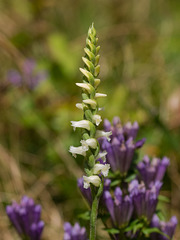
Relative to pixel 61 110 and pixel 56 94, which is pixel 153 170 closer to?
pixel 61 110

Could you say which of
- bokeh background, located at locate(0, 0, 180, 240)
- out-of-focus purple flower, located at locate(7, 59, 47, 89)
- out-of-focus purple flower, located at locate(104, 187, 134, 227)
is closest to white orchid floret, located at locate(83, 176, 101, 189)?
out-of-focus purple flower, located at locate(104, 187, 134, 227)

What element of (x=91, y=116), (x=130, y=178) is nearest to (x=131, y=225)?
(x=130, y=178)

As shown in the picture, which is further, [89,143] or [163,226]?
[163,226]

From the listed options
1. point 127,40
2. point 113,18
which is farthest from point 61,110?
point 113,18

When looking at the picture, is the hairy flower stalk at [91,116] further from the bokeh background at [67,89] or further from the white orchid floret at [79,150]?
the bokeh background at [67,89]

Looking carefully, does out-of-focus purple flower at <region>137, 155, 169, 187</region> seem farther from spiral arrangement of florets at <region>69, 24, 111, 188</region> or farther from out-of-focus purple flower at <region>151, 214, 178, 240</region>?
A: spiral arrangement of florets at <region>69, 24, 111, 188</region>

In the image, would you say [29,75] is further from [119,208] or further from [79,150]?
[79,150]
